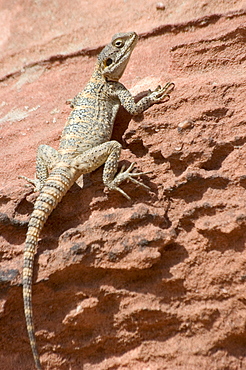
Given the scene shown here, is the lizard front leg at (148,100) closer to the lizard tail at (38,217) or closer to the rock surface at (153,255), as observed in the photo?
the rock surface at (153,255)

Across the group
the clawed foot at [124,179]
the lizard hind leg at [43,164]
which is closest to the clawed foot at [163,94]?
the clawed foot at [124,179]

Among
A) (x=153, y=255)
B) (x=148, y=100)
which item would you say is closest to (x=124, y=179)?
(x=153, y=255)

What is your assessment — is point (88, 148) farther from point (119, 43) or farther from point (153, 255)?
point (119, 43)

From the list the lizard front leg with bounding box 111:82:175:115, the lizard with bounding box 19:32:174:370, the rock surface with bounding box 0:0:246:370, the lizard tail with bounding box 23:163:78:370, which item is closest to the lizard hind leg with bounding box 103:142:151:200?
the lizard with bounding box 19:32:174:370

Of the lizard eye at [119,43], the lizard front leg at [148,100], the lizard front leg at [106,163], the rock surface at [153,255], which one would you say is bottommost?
the rock surface at [153,255]

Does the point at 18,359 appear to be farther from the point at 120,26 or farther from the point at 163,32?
the point at 120,26

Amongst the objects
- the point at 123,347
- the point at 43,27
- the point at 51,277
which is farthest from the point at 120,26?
the point at 123,347

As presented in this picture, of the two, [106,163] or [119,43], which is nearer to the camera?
[106,163]

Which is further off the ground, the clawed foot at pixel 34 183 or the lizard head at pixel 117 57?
the lizard head at pixel 117 57
